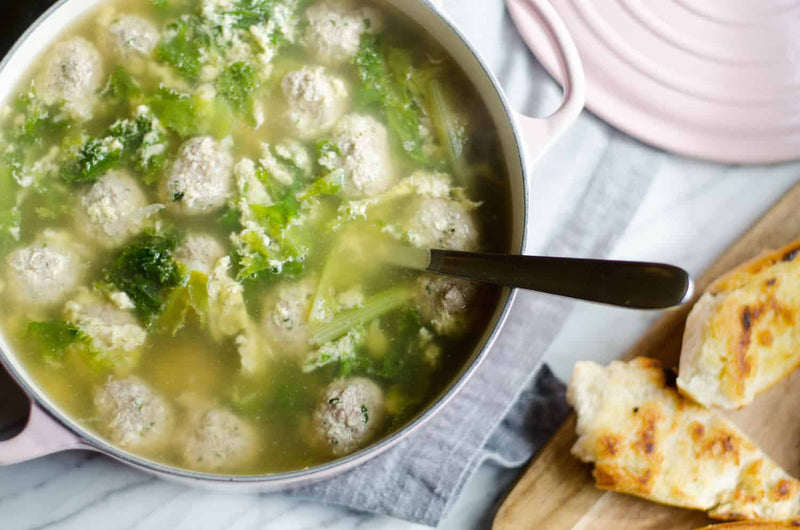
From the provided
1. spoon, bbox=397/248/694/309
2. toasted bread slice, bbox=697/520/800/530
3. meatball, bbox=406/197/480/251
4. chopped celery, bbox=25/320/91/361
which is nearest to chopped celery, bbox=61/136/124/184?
chopped celery, bbox=25/320/91/361

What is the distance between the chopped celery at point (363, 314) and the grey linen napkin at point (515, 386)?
0.41 metres

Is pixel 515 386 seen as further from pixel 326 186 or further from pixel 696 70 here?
pixel 696 70

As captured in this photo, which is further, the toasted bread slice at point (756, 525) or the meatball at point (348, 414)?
the toasted bread slice at point (756, 525)

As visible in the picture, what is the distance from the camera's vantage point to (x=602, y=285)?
1.32 m

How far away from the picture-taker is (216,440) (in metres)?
1.76

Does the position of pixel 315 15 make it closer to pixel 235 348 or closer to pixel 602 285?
pixel 235 348

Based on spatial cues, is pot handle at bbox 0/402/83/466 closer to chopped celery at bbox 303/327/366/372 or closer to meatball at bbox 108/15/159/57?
chopped celery at bbox 303/327/366/372

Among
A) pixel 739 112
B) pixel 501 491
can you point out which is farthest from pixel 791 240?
pixel 501 491

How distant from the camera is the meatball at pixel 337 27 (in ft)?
6.36

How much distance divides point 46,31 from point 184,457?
104cm

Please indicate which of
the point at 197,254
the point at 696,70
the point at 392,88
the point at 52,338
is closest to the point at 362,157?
the point at 392,88

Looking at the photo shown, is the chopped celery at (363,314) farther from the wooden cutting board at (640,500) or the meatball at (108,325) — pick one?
the wooden cutting board at (640,500)

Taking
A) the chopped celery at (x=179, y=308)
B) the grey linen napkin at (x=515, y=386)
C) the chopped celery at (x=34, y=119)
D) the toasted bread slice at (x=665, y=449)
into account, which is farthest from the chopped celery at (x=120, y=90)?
the toasted bread slice at (x=665, y=449)

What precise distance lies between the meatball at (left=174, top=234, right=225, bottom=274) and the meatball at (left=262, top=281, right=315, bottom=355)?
0.51ft
